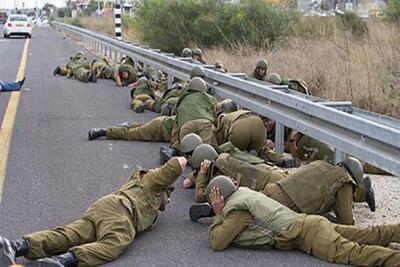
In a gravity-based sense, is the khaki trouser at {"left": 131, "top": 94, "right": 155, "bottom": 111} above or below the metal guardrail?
below

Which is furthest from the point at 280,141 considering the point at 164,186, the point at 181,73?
the point at 181,73

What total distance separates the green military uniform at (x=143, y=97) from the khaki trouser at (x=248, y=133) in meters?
4.89

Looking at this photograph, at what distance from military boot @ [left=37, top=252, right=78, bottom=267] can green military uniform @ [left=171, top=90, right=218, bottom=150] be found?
316 centimetres

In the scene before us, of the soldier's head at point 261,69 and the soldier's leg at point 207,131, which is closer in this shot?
the soldier's leg at point 207,131

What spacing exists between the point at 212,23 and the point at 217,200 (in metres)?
16.4

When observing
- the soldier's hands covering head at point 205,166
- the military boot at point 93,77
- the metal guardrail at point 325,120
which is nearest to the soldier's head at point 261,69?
the metal guardrail at point 325,120

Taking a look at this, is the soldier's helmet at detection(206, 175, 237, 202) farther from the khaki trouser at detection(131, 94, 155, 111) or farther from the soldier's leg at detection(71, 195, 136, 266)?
the khaki trouser at detection(131, 94, 155, 111)

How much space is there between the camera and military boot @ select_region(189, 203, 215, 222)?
6.33 m

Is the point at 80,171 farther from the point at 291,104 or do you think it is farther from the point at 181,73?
the point at 181,73

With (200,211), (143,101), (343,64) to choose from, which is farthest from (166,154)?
(343,64)

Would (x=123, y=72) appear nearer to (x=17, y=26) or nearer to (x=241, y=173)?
(x=241, y=173)

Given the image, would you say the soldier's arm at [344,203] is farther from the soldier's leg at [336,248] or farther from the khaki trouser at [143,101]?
the khaki trouser at [143,101]

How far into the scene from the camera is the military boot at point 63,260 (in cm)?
507

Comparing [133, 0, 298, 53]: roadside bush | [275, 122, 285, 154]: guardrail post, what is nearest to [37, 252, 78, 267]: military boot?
[275, 122, 285, 154]: guardrail post
